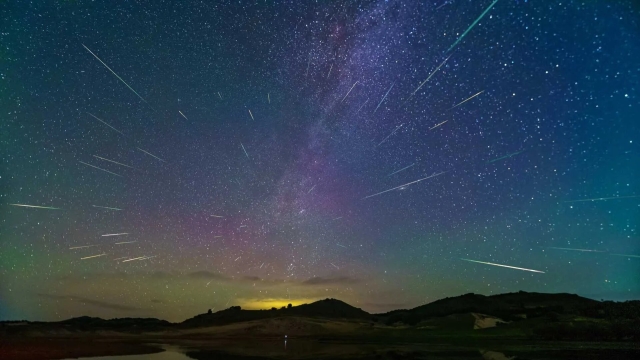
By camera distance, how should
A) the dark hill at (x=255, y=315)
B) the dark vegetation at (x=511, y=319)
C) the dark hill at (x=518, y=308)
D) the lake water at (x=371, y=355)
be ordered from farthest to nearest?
the dark hill at (x=255, y=315) < the dark hill at (x=518, y=308) < the dark vegetation at (x=511, y=319) < the lake water at (x=371, y=355)

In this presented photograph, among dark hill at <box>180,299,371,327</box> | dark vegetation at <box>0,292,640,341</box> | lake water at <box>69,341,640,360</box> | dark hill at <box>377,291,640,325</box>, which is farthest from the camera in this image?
dark hill at <box>180,299,371,327</box>

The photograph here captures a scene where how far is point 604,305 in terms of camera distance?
117m

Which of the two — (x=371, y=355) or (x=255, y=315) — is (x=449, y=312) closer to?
(x=255, y=315)

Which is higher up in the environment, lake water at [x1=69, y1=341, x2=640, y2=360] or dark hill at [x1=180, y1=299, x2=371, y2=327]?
dark hill at [x1=180, y1=299, x2=371, y2=327]

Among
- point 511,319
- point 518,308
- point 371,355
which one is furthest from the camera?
point 518,308

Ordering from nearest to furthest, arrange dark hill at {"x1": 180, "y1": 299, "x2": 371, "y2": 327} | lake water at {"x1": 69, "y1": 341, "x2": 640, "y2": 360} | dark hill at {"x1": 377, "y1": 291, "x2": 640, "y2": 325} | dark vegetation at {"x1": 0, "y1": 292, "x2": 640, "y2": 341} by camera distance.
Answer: lake water at {"x1": 69, "y1": 341, "x2": 640, "y2": 360}, dark vegetation at {"x1": 0, "y1": 292, "x2": 640, "y2": 341}, dark hill at {"x1": 377, "y1": 291, "x2": 640, "y2": 325}, dark hill at {"x1": 180, "y1": 299, "x2": 371, "y2": 327}

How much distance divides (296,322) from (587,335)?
244 ft

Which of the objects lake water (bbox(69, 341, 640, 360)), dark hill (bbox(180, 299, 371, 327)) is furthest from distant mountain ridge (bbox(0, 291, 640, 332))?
lake water (bbox(69, 341, 640, 360))

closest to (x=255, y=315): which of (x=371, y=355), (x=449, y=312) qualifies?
(x=449, y=312)

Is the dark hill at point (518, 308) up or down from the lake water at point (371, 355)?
up

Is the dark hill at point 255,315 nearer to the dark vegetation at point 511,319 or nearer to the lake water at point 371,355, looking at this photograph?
the dark vegetation at point 511,319

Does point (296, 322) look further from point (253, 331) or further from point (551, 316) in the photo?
point (551, 316)

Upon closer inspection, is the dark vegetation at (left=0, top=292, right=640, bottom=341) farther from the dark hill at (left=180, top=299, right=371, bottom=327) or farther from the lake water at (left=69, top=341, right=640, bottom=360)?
the lake water at (left=69, top=341, right=640, bottom=360)

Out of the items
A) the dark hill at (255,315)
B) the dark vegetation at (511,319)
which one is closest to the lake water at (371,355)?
the dark vegetation at (511,319)
